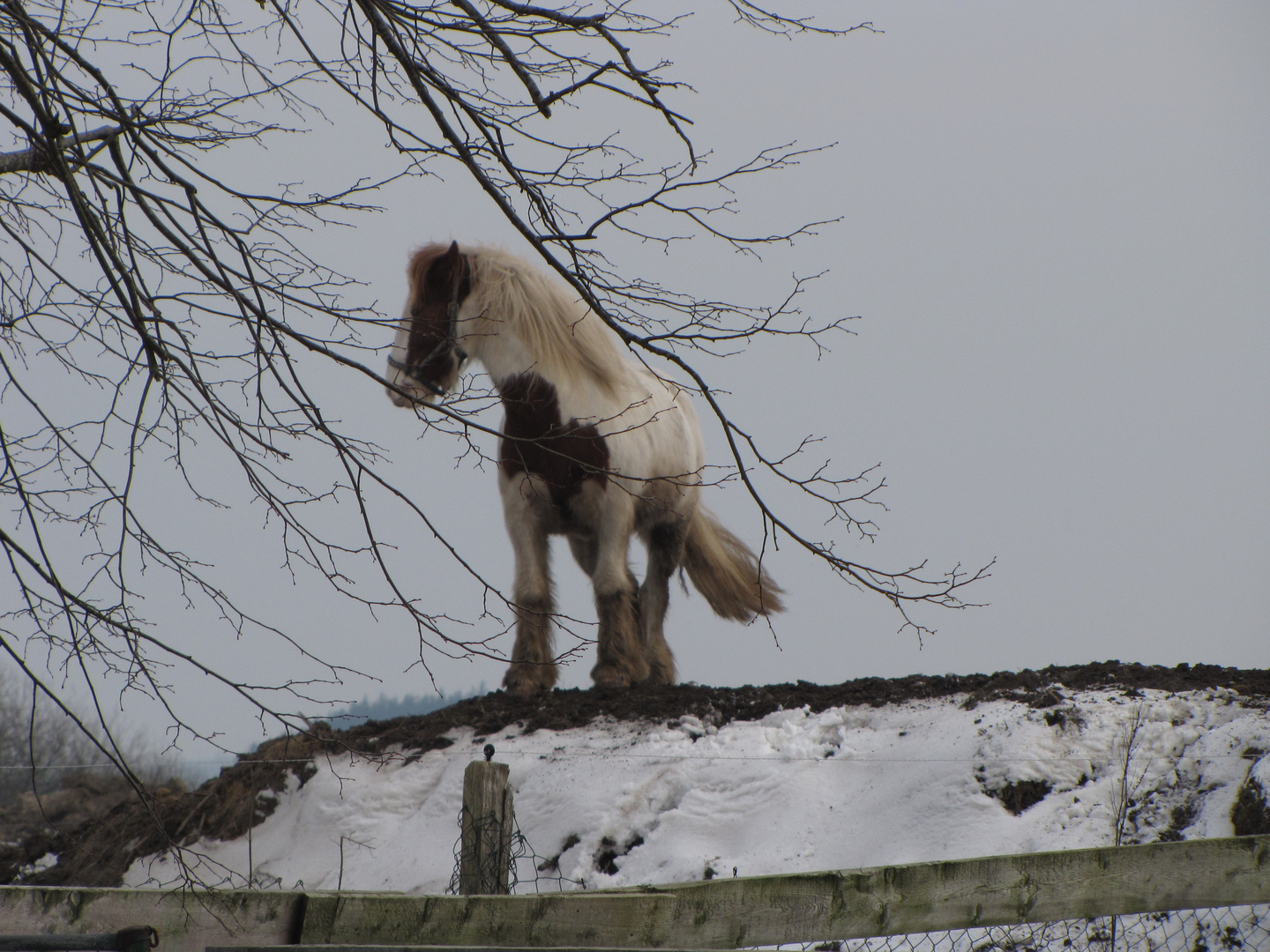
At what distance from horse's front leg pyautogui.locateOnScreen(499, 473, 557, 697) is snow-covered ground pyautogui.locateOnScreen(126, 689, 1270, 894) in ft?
2.55

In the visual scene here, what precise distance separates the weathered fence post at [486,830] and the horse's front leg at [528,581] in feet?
7.92

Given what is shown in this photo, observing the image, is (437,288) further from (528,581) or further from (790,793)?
(790,793)

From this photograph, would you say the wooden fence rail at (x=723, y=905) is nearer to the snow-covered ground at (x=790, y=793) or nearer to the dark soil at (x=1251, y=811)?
the dark soil at (x=1251, y=811)

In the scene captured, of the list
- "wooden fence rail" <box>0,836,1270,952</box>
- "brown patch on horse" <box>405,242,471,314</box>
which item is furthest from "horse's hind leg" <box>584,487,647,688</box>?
"wooden fence rail" <box>0,836,1270,952</box>

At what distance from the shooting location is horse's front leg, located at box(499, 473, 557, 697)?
595 cm

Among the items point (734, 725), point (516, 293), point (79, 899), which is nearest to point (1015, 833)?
point (734, 725)

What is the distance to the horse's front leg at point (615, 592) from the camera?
5.97 m

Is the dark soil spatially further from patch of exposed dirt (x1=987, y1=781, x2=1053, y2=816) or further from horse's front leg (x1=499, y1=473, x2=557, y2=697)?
horse's front leg (x1=499, y1=473, x2=557, y2=697)

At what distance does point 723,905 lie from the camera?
88.5 inches

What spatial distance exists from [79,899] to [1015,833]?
123 inches

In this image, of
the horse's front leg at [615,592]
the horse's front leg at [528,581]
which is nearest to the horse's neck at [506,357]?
the horse's front leg at [528,581]

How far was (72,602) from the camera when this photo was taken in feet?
8.23

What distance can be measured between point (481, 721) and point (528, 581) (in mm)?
893

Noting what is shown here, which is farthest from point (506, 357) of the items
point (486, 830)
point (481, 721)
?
point (486, 830)
